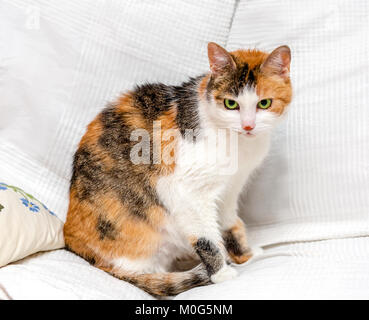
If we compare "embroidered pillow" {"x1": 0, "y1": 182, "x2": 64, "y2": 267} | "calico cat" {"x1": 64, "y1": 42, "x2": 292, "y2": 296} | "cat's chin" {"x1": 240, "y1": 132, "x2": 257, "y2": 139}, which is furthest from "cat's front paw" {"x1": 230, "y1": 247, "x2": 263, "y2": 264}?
"embroidered pillow" {"x1": 0, "y1": 182, "x2": 64, "y2": 267}

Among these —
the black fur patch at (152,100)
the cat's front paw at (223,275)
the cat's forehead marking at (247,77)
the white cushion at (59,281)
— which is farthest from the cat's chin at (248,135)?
the white cushion at (59,281)

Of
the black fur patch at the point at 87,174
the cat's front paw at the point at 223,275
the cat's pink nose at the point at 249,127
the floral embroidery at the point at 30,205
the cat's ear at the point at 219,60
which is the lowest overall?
the cat's front paw at the point at 223,275

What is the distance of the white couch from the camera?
1.56m

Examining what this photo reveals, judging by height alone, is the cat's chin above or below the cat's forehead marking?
below

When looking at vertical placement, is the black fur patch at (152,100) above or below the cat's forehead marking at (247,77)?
below

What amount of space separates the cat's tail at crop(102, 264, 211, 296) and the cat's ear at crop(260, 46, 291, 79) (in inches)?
23.3

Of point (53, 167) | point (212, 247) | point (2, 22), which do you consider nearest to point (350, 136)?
point (212, 247)

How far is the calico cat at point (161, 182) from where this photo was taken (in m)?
1.29

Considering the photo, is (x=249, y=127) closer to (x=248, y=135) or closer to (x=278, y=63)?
(x=248, y=135)

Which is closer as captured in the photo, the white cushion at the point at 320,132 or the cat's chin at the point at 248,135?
the cat's chin at the point at 248,135

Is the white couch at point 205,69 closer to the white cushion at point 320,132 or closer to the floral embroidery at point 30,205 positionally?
the white cushion at point 320,132

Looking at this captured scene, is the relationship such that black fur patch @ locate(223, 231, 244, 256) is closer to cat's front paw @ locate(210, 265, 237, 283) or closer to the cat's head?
cat's front paw @ locate(210, 265, 237, 283)

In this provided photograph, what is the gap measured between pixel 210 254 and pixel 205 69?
761 mm

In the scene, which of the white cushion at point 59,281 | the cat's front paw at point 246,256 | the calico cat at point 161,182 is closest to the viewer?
the white cushion at point 59,281
